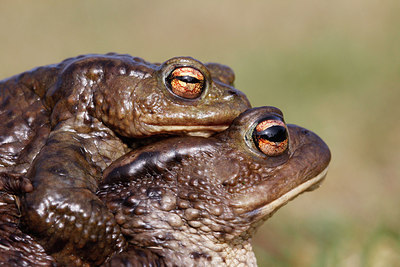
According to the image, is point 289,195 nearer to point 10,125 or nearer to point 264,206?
point 264,206

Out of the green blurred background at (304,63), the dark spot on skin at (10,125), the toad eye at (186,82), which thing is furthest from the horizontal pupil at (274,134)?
the green blurred background at (304,63)

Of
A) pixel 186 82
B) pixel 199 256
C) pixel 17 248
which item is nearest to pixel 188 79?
pixel 186 82

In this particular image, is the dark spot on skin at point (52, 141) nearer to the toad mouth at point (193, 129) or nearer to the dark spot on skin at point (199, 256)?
the toad mouth at point (193, 129)

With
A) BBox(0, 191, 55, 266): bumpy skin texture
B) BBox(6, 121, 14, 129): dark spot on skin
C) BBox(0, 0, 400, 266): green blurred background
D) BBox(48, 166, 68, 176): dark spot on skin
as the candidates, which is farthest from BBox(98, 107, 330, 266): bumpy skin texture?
BBox(0, 0, 400, 266): green blurred background

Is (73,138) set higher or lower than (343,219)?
higher

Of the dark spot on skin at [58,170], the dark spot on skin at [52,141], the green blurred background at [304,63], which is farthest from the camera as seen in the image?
the green blurred background at [304,63]

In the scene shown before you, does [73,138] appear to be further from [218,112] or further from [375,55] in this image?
[375,55]

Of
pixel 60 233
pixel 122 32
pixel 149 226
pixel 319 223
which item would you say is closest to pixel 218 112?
pixel 149 226
